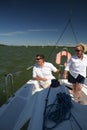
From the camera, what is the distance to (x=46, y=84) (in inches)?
251

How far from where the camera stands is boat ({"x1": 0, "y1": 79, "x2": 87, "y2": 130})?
326cm

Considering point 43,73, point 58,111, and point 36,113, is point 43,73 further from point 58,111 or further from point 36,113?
point 58,111

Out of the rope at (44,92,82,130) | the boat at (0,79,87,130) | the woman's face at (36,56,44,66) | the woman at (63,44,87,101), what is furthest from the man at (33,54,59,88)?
the rope at (44,92,82,130)

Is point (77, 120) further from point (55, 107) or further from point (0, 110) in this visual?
point (0, 110)

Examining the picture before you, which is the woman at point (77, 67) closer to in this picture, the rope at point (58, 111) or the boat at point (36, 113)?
the boat at point (36, 113)

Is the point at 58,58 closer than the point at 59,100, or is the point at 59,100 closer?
the point at 59,100

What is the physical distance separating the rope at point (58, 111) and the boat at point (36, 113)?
0.03 m

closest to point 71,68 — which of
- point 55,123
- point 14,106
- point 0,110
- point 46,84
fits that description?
point 46,84

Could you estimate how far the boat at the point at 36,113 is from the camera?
3256mm

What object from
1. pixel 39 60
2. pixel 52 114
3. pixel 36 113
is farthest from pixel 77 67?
pixel 52 114

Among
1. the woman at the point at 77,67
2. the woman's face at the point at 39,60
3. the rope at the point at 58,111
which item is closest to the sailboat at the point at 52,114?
the rope at the point at 58,111

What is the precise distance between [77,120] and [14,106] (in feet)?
7.71

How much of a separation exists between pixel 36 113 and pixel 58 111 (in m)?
0.51

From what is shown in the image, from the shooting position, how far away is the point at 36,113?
3.76m
